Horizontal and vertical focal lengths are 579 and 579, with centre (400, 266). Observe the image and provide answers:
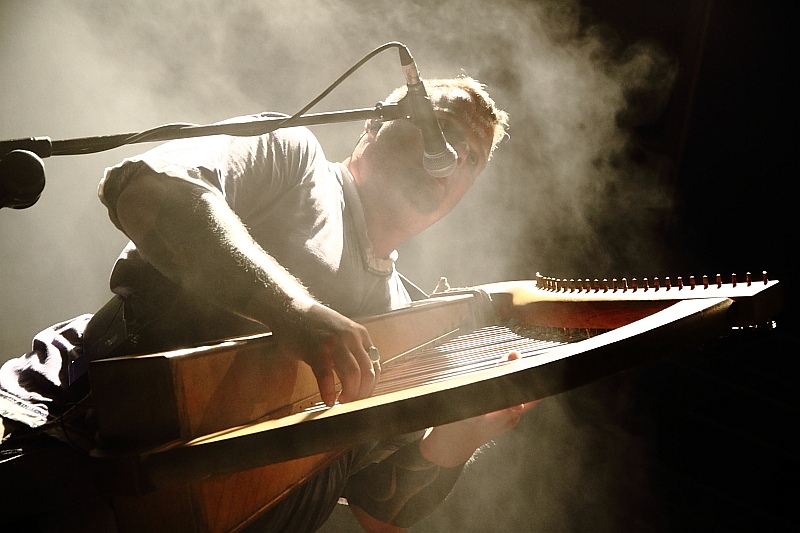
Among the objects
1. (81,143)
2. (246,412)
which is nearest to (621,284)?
(246,412)

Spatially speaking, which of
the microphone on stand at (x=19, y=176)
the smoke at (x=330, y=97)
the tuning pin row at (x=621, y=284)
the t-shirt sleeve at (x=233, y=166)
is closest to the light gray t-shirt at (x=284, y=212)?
the t-shirt sleeve at (x=233, y=166)

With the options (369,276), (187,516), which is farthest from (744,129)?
(187,516)

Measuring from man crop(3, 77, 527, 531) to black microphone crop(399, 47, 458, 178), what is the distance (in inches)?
15.9

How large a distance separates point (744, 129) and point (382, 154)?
5.48 feet

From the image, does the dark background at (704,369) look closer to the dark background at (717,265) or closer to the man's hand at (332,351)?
the dark background at (717,265)

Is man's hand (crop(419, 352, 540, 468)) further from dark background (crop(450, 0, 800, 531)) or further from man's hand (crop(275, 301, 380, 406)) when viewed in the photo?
dark background (crop(450, 0, 800, 531))

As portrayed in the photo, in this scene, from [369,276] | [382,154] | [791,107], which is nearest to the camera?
[369,276]

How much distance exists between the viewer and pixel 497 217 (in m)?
3.46

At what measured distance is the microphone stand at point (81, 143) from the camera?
2.77 ft

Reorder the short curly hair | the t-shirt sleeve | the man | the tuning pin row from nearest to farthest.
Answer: the man < the t-shirt sleeve < the tuning pin row < the short curly hair

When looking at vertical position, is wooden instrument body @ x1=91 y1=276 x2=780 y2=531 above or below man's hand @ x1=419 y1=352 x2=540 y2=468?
below

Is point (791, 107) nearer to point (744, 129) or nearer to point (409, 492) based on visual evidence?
point (744, 129)

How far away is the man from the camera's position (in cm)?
102

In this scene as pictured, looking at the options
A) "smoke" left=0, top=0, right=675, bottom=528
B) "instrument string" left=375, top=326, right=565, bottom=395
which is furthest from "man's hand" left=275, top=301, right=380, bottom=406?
"smoke" left=0, top=0, right=675, bottom=528
